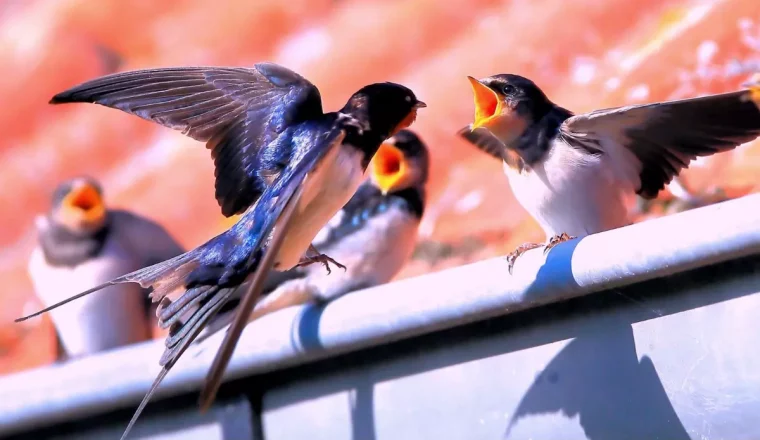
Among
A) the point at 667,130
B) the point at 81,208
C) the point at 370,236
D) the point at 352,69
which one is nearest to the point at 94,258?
the point at 81,208

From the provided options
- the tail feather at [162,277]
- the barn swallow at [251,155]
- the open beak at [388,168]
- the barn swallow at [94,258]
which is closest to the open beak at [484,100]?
the barn swallow at [251,155]

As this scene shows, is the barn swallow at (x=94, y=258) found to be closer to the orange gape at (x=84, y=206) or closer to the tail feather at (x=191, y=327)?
the orange gape at (x=84, y=206)

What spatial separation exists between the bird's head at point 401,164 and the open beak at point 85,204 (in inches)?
24.8

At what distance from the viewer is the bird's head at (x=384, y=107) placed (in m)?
1.14

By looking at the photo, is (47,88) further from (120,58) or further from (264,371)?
(264,371)

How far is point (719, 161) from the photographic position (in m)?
1.82

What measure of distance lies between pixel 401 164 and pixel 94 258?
73 cm

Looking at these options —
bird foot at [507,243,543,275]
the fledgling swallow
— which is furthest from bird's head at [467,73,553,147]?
the fledgling swallow

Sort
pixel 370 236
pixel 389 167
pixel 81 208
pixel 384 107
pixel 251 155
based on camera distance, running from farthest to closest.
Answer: pixel 81 208 → pixel 389 167 → pixel 370 236 → pixel 251 155 → pixel 384 107

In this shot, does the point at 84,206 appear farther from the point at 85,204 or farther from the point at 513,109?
the point at 513,109

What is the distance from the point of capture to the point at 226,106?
129 centimetres

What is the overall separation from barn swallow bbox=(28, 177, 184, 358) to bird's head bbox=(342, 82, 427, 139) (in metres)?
1.17

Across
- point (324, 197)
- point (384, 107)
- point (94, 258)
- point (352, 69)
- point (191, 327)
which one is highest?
point (352, 69)

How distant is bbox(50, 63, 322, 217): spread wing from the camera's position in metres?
1.24
